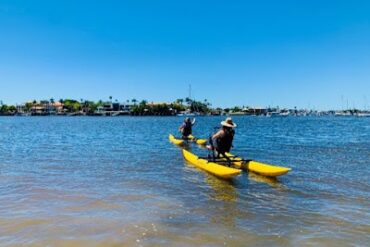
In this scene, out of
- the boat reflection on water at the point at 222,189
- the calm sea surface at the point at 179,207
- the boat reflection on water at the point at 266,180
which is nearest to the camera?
the calm sea surface at the point at 179,207

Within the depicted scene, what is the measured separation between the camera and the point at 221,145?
17469 millimetres

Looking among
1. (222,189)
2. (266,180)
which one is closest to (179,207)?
(222,189)

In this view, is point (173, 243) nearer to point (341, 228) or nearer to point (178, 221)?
point (178, 221)

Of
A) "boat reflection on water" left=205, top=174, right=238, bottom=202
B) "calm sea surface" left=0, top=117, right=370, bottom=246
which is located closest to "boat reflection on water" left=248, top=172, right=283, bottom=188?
"calm sea surface" left=0, top=117, right=370, bottom=246

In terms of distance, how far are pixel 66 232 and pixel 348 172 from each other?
1338 centimetres

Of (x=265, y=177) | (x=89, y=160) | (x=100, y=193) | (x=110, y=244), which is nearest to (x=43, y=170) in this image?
(x=89, y=160)

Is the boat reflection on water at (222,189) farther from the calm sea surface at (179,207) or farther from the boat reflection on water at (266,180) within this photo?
the boat reflection on water at (266,180)

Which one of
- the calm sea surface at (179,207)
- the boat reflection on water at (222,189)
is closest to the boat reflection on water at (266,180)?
the calm sea surface at (179,207)

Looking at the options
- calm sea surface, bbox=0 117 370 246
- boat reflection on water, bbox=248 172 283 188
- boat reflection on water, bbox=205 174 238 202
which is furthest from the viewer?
boat reflection on water, bbox=248 172 283 188

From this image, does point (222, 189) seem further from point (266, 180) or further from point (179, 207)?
point (179, 207)

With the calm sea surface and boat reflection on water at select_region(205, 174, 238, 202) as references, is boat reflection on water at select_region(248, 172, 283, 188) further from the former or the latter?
boat reflection on water at select_region(205, 174, 238, 202)

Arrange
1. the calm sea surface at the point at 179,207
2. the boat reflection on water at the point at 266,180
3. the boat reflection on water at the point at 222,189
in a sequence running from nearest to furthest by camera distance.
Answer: the calm sea surface at the point at 179,207
the boat reflection on water at the point at 222,189
the boat reflection on water at the point at 266,180

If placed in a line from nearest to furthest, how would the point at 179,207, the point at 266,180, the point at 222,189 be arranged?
the point at 179,207
the point at 222,189
the point at 266,180

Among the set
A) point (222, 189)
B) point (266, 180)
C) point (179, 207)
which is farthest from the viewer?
point (266, 180)
